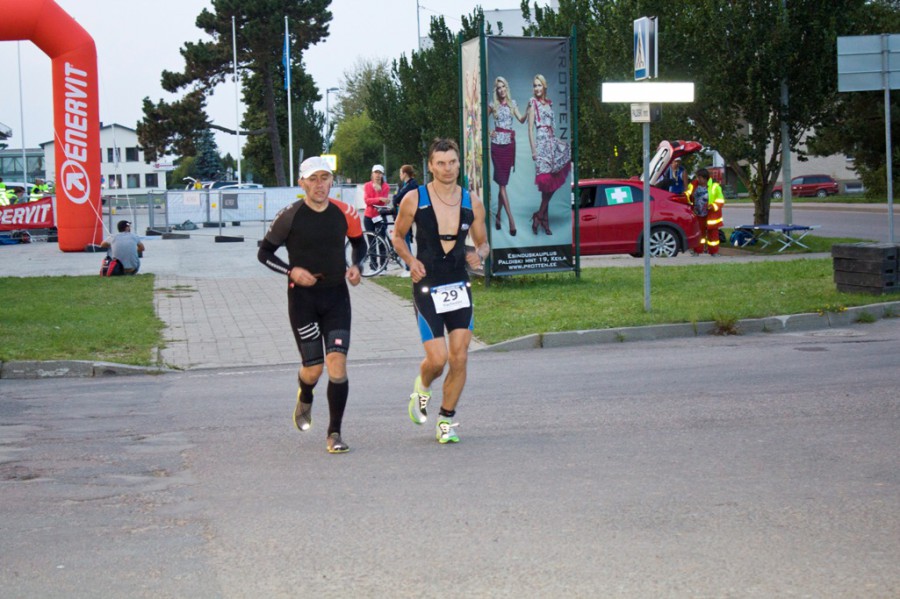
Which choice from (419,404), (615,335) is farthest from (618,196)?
(419,404)

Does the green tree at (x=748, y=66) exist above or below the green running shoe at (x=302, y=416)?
above

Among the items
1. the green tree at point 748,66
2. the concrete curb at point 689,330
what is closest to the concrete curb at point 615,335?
the concrete curb at point 689,330

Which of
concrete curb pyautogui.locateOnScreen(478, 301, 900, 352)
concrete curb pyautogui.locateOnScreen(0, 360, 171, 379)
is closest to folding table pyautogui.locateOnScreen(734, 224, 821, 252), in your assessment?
concrete curb pyautogui.locateOnScreen(478, 301, 900, 352)

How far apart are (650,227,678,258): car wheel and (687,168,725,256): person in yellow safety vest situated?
2.15 ft

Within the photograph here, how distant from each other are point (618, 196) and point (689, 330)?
10062 millimetres

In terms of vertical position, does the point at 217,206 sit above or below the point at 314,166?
above

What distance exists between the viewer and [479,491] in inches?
238

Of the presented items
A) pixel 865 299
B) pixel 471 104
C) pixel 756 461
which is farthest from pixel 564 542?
pixel 471 104

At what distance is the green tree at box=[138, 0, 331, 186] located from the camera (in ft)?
201

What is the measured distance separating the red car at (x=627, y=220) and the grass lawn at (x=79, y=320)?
332 inches

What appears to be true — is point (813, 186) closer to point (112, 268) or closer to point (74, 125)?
point (74, 125)

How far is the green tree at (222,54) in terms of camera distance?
61.1 meters

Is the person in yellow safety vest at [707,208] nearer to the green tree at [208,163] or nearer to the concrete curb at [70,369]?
the concrete curb at [70,369]

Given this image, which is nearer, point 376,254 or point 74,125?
point 376,254
